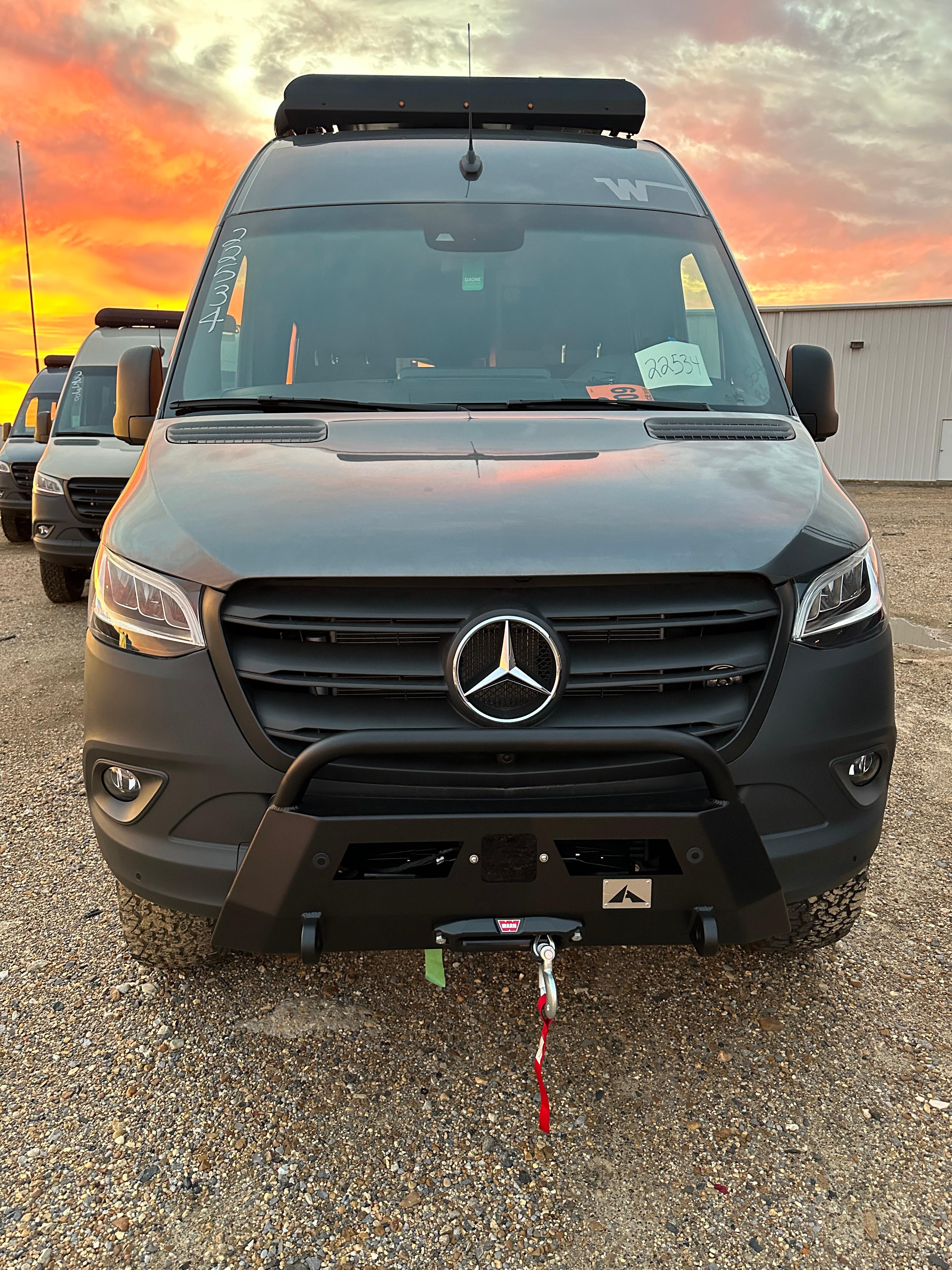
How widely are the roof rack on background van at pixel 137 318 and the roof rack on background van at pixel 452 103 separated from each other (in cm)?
585

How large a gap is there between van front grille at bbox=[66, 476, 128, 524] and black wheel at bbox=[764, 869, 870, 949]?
642cm

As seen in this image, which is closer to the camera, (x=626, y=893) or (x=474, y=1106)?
(x=626, y=893)

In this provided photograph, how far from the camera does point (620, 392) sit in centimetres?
276

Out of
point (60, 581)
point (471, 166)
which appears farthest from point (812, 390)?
point (60, 581)

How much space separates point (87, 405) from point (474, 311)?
6895 mm

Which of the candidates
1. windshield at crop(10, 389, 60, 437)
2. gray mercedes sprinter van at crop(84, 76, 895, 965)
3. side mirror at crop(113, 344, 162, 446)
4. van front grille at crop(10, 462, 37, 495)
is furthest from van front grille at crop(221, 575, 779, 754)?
windshield at crop(10, 389, 60, 437)

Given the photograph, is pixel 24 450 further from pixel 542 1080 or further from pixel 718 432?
pixel 542 1080

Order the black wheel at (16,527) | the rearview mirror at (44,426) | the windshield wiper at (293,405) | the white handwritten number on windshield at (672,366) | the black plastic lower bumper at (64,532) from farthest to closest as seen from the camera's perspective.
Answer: the black wheel at (16,527), the rearview mirror at (44,426), the black plastic lower bumper at (64,532), the white handwritten number on windshield at (672,366), the windshield wiper at (293,405)

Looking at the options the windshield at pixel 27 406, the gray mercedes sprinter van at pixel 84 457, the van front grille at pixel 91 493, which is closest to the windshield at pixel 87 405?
the gray mercedes sprinter van at pixel 84 457

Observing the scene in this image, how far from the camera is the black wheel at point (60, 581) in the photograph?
8.20 meters

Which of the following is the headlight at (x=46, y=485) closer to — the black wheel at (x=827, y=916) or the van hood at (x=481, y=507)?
the van hood at (x=481, y=507)

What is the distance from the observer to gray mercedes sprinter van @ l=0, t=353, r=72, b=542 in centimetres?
1163

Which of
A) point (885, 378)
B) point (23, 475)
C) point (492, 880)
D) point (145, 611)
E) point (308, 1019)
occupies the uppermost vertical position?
point (145, 611)

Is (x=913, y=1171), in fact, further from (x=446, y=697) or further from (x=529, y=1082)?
(x=446, y=697)
